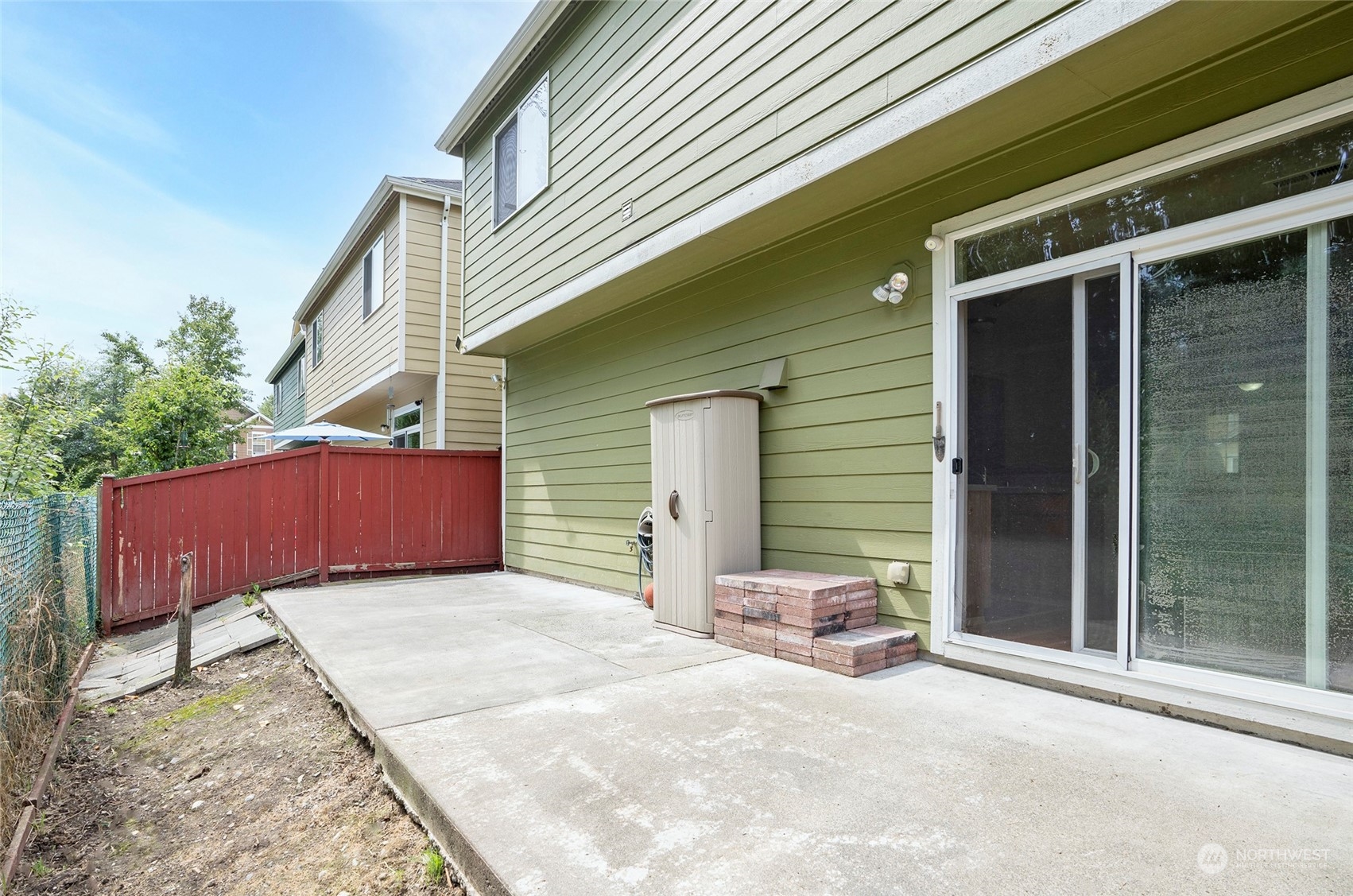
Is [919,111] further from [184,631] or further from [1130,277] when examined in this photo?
[184,631]

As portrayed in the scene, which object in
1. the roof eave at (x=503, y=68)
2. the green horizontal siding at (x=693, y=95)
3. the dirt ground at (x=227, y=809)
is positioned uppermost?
the roof eave at (x=503, y=68)

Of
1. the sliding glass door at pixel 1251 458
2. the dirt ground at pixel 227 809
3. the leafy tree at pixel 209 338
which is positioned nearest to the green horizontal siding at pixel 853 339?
the sliding glass door at pixel 1251 458

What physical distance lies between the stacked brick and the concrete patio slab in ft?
0.33

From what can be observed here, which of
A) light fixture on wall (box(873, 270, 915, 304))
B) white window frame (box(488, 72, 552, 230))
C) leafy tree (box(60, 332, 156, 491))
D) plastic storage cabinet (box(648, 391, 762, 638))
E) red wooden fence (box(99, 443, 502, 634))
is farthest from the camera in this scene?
leafy tree (box(60, 332, 156, 491))

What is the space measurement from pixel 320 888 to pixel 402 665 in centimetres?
175

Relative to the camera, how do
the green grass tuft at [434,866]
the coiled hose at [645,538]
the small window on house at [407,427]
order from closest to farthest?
the green grass tuft at [434,866]
the coiled hose at [645,538]
the small window on house at [407,427]

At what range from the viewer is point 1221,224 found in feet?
8.25

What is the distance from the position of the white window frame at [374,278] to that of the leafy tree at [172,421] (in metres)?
3.34

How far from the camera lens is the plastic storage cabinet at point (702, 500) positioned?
4152mm

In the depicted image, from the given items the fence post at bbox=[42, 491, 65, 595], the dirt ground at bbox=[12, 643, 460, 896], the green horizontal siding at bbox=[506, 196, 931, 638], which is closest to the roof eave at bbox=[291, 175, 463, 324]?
the green horizontal siding at bbox=[506, 196, 931, 638]

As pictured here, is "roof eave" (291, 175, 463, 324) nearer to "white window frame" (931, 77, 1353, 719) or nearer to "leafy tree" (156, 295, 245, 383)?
"white window frame" (931, 77, 1353, 719)

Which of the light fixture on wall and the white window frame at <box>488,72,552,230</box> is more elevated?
the white window frame at <box>488,72,552,230</box>

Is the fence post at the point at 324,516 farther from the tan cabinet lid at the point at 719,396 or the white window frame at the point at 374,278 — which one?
the tan cabinet lid at the point at 719,396

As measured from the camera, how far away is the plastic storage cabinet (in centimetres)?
415
